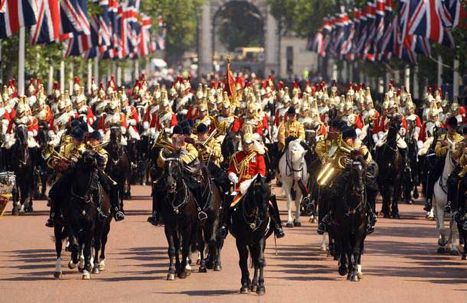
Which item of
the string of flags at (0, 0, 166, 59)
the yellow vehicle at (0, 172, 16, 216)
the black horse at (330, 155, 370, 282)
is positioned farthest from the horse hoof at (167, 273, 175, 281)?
the string of flags at (0, 0, 166, 59)

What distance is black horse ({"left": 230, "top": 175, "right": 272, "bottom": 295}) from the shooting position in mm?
23578

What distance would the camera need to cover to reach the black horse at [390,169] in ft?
122

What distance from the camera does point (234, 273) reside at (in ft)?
85.1

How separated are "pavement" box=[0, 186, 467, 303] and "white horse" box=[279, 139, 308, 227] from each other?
1.29 ft

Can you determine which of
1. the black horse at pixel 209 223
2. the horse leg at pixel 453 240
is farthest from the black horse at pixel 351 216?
the horse leg at pixel 453 240

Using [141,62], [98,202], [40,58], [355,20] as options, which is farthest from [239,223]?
[141,62]

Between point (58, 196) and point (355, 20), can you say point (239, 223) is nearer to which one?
point (58, 196)

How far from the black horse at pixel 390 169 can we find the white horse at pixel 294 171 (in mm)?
3157

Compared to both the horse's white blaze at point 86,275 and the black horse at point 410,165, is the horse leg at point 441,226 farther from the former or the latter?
the black horse at point 410,165

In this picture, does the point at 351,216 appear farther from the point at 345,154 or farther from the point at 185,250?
the point at 185,250

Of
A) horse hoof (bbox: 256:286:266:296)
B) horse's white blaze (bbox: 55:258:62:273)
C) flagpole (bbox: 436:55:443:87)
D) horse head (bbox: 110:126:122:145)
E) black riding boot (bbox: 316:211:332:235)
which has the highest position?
black riding boot (bbox: 316:211:332:235)

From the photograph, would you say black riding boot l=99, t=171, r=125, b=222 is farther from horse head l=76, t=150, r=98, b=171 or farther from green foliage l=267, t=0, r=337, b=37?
green foliage l=267, t=0, r=337, b=37

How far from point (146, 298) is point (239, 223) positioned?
5.60 ft

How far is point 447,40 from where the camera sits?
187 ft
